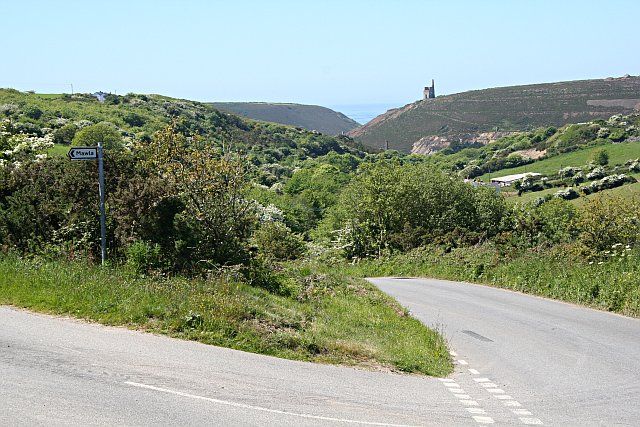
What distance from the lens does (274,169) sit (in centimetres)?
10631

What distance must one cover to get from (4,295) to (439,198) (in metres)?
32.4

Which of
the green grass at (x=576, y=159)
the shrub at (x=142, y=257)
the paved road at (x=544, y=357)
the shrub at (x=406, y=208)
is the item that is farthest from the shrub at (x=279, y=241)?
the green grass at (x=576, y=159)

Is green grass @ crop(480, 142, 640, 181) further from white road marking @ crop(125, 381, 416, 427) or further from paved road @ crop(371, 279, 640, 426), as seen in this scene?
white road marking @ crop(125, 381, 416, 427)

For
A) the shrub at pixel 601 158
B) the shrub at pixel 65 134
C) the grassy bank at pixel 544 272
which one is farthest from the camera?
the shrub at pixel 601 158

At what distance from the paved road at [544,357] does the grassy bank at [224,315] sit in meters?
0.91

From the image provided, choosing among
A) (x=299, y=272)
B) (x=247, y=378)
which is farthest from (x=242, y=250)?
(x=247, y=378)

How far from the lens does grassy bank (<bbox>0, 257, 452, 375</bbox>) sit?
10133 mm

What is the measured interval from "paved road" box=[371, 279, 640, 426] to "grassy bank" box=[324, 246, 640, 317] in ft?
2.38

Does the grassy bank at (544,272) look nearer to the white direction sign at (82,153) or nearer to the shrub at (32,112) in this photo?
the white direction sign at (82,153)

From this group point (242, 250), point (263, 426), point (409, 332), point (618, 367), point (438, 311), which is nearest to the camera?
point (263, 426)

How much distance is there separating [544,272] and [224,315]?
13.8m

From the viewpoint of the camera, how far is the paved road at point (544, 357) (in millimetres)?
8648

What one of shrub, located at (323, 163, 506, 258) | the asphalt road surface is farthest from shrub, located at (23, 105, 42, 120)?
the asphalt road surface

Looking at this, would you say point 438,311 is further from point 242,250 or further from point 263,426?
point 263,426
